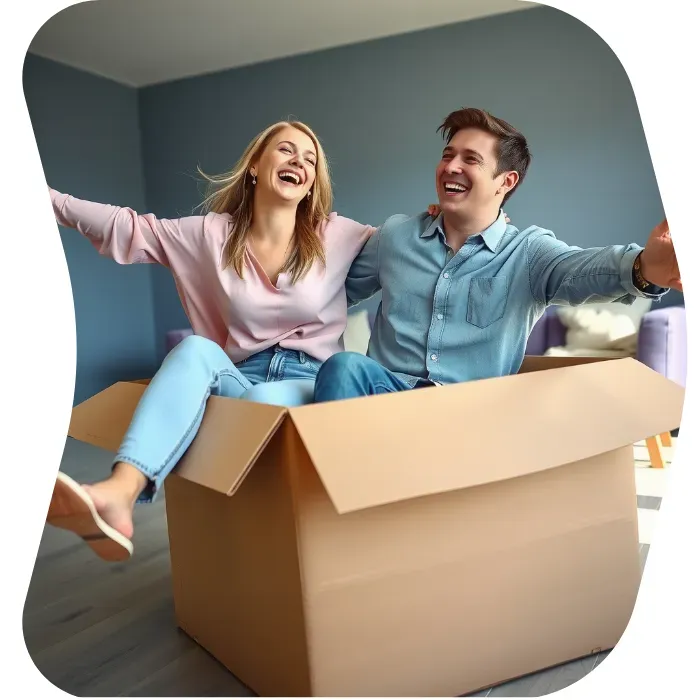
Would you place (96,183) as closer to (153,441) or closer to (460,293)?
(153,441)

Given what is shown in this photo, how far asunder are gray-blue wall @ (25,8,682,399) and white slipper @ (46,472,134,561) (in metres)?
0.27

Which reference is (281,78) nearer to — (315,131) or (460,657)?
(315,131)

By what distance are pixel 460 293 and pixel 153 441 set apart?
50cm

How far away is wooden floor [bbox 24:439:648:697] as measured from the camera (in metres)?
0.82

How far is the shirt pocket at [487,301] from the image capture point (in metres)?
1.02

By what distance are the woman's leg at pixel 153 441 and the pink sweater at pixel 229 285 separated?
16 cm

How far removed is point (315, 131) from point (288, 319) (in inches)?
10.6

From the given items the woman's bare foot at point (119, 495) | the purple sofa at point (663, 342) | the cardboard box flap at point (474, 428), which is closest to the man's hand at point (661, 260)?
the cardboard box flap at point (474, 428)

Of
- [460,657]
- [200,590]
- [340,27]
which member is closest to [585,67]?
[340,27]

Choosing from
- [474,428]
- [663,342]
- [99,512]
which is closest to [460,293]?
[474,428]

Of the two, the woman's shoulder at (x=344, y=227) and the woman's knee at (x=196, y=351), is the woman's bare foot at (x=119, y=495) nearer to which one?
the woman's knee at (x=196, y=351)

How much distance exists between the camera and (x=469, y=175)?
100 cm

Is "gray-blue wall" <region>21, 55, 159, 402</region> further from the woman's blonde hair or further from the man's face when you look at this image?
the man's face

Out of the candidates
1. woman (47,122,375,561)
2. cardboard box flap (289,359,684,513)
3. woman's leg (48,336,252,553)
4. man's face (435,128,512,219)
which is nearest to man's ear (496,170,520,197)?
man's face (435,128,512,219)
